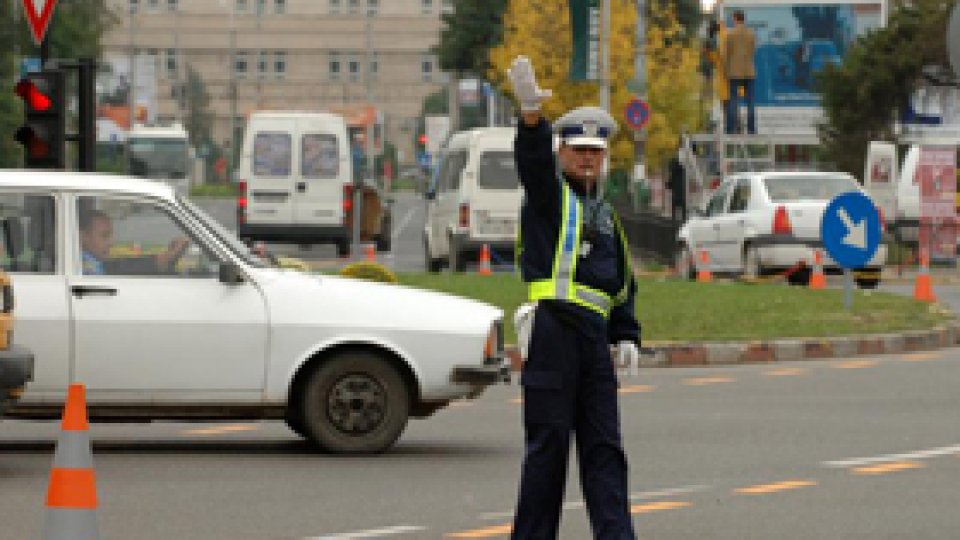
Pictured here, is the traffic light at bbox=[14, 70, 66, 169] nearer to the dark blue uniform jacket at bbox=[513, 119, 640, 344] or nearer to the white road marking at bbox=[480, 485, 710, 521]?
the white road marking at bbox=[480, 485, 710, 521]

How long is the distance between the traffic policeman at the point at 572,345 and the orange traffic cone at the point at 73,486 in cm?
147

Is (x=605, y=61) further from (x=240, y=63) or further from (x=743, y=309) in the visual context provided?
(x=240, y=63)

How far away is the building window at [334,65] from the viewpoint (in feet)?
499

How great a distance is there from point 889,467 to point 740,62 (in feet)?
109

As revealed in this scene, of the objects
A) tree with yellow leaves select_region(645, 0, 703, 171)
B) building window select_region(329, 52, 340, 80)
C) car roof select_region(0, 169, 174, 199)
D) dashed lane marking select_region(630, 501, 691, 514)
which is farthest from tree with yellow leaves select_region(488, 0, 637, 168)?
building window select_region(329, 52, 340, 80)

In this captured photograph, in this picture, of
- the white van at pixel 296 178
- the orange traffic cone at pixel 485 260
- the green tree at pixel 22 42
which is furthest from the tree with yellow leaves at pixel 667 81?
the orange traffic cone at pixel 485 260

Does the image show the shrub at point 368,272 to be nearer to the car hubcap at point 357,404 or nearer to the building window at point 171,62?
the car hubcap at point 357,404

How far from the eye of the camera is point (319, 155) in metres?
43.0

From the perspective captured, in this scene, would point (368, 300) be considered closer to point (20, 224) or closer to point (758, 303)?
point (20, 224)

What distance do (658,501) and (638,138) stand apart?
44204mm

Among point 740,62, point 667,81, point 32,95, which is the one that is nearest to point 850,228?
point 32,95

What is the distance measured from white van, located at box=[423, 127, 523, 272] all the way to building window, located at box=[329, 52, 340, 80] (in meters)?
116

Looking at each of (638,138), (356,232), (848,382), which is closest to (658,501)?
(848,382)

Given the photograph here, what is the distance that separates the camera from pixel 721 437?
1503cm
